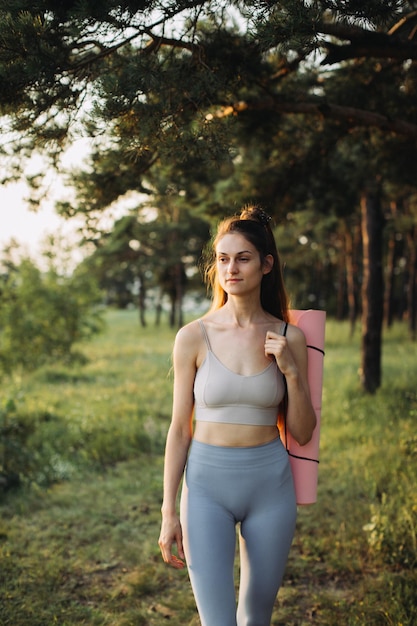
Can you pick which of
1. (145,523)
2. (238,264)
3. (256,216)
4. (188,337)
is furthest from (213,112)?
(145,523)

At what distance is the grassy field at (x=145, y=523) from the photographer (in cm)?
373

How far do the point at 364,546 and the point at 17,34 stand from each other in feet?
13.9

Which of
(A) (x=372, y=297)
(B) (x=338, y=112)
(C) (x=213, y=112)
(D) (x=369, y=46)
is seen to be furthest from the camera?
(A) (x=372, y=297)

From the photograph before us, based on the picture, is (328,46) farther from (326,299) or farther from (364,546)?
(326,299)

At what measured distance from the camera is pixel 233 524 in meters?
2.33

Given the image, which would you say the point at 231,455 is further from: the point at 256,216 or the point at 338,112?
the point at 338,112

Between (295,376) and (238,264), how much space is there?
0.53 metres

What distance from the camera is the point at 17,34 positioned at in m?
2.53

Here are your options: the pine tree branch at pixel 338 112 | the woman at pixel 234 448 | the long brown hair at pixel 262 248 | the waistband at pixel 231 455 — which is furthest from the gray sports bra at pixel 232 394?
the pine tree branch at pixel 338 112

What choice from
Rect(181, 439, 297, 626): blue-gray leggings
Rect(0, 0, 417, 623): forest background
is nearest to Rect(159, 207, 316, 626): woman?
Rect(181, 439, 297, 626): blue-gray leggings

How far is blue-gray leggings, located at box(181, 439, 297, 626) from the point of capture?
2213 millimetres

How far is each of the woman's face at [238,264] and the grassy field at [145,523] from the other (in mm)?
977

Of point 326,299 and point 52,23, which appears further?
point 326,299

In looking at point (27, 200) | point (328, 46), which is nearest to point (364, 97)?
point (328, 46)
